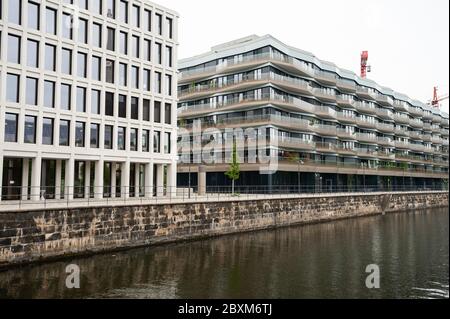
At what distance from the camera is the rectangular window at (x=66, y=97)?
32.8 metres

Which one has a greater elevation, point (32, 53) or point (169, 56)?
point (169, 56)

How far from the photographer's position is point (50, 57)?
32031mm

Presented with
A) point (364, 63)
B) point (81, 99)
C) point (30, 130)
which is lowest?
point (30, 130)

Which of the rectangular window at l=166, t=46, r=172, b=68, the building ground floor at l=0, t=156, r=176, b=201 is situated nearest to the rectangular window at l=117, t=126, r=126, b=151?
the building ground floor at l=0, t=156, r=176, b=201

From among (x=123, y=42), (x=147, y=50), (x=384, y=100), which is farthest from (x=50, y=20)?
(x=384, y=100)

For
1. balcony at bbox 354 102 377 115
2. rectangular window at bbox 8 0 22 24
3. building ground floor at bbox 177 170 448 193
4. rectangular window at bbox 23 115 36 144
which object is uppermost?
balcony at bbox 354 102 377 115

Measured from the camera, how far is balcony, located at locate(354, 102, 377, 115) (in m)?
73.5

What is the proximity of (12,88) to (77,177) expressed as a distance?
9161mm

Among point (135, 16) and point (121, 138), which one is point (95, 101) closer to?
point (121, 138)

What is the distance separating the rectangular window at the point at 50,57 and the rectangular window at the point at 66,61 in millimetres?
698

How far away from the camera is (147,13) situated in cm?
4009

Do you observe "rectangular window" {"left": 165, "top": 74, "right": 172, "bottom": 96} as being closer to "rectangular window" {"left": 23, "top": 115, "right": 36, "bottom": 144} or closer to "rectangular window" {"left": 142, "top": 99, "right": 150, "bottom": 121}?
"rectangular window" {"left": 142, "top": 99, "right": 150, "bottom": 121}

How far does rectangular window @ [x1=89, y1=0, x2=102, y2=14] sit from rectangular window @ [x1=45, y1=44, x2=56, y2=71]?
5.41 meters
